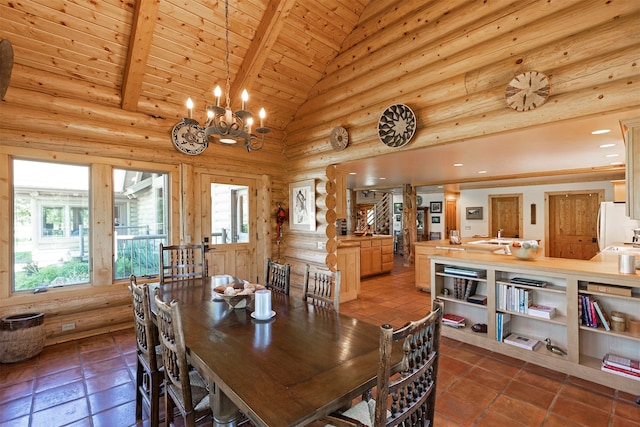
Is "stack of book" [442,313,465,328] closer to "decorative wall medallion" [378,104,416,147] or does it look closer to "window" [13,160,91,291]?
"decorative wall medallion" [378,104,416,147]

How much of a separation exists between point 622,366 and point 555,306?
2.14 ft

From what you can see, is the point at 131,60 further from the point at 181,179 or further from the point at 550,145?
the point at 550,145

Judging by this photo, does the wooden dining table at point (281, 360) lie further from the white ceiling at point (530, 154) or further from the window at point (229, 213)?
the window at point (229, 213)

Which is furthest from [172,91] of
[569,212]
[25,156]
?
[569,212]

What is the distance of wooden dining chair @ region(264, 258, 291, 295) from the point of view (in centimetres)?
280

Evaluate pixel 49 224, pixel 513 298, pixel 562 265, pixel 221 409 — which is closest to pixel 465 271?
pixel 513 298

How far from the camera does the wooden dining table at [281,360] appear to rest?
3.78 ft

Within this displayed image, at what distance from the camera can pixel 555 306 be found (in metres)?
3.07

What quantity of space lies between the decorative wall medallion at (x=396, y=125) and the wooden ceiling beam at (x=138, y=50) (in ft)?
9.07

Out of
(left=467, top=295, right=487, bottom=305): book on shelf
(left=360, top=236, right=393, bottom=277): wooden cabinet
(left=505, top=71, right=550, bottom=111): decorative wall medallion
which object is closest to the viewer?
(left=505, top=71, right=550, bottom=111): decorative wall medallion

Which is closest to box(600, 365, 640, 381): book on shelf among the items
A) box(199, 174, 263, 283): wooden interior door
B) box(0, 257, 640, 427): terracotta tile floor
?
box(0, 257, 640, 427): terracotta tile floor

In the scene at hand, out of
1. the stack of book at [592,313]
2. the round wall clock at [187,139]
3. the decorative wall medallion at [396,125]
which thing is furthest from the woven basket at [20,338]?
the stack of book at [592,313]

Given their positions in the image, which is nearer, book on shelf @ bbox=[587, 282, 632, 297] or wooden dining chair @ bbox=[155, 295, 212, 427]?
wooden dining chair @ bbox=[155, 295, 212, 427]

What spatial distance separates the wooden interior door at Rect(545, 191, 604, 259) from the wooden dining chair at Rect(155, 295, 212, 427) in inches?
352
